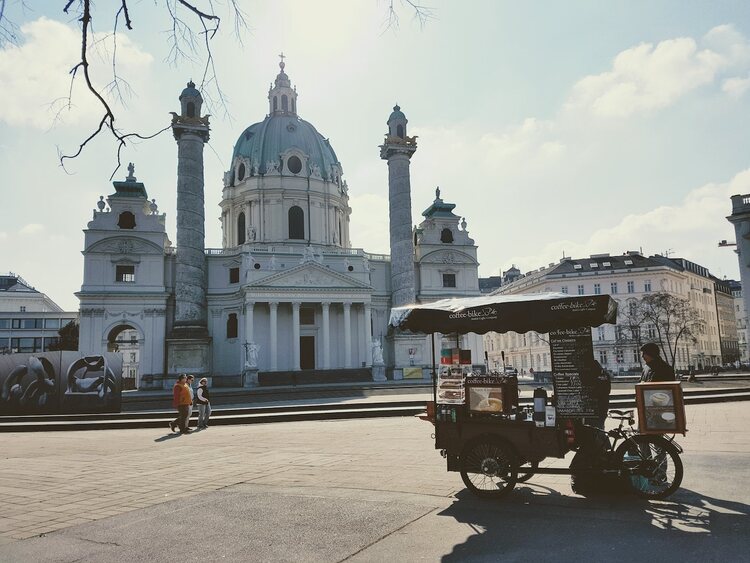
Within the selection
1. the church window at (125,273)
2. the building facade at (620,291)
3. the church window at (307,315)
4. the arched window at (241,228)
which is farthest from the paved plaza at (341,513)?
the building facade at (620,291)

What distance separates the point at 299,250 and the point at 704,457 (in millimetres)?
56625

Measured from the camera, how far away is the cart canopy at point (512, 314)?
8.38 m

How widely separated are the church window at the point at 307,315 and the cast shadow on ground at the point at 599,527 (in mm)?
53669

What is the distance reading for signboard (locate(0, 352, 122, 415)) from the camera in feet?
84.5

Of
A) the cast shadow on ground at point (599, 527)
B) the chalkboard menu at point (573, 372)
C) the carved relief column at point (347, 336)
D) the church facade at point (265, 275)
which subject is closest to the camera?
the cast shadow on ground at point (599, 527)

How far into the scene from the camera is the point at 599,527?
683 centimetres

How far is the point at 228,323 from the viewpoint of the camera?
61.1 m

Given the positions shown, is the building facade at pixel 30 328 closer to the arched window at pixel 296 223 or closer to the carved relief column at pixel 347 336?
the arched window at pixel 296 223

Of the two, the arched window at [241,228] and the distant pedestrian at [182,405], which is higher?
the arched window at [241,228]

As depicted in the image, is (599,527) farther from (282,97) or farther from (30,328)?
(30,328)

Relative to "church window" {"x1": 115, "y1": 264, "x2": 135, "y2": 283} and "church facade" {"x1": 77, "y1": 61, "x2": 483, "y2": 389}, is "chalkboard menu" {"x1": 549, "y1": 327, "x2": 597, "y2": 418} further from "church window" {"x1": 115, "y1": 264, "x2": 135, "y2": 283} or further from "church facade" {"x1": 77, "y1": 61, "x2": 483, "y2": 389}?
"church window" {"x1": 115, "y1": 264, "x2": 135, "y2": 283}

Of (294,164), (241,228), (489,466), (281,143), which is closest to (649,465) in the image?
(489,466)

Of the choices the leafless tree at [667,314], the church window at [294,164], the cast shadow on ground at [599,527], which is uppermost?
the church window at [294,164]

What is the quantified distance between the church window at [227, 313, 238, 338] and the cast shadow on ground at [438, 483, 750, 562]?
5423 centimetres
